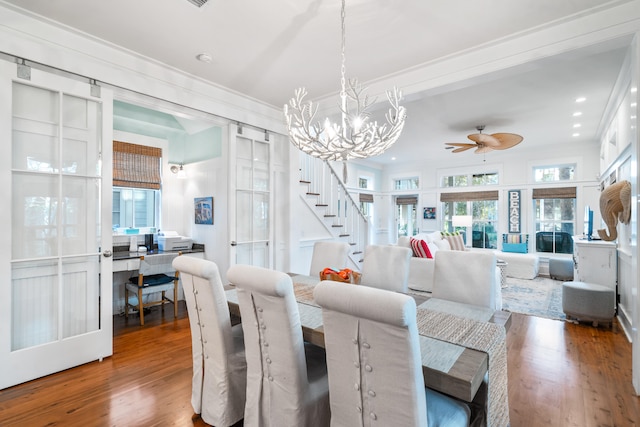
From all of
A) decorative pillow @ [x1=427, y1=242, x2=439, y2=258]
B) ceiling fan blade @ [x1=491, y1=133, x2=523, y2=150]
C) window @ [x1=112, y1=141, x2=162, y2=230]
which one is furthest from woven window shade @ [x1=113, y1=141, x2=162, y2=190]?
ceiling fan blade @ [x1=491, y1=133, x2=523, y2=150]

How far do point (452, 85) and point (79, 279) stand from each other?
3961mm

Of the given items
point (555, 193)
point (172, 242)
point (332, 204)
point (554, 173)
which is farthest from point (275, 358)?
point (554, 173)

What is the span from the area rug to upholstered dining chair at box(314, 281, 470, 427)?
3.67 m

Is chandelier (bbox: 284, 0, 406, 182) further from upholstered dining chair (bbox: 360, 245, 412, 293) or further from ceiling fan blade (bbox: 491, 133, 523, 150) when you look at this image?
ceiling fan blade (bbox: 491, 133, 523, 150)

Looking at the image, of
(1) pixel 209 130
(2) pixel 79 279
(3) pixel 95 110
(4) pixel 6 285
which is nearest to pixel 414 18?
(3) pixel 95 110

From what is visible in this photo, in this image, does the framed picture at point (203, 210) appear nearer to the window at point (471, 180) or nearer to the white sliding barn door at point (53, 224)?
the white sliding barn door at point (53, 224)

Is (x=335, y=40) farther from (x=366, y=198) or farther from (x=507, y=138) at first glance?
(x=366, y=198)

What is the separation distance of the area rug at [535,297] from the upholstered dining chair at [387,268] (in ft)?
8.75

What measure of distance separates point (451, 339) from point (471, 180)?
24.2 feet

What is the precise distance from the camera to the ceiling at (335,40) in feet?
7.54

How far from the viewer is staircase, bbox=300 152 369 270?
A: 521 cm

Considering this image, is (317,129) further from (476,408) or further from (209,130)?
(209,130)

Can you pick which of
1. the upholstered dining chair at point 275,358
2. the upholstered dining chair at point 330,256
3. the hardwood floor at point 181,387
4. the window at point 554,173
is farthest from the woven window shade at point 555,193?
the upholstered dining chair at point 275,358

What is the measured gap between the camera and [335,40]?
8.95 feet
